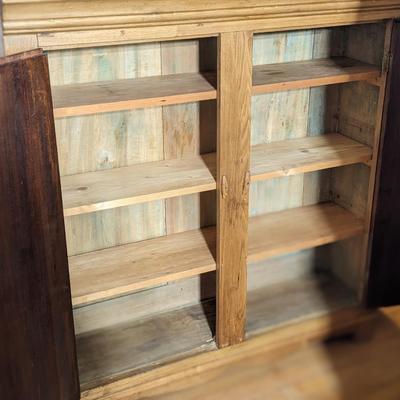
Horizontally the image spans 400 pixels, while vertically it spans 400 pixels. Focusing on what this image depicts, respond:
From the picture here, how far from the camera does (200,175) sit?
215 cm

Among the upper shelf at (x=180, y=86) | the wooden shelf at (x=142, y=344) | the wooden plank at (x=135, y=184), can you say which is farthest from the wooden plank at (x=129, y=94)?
the wooden shelf at (x=142, y=344)

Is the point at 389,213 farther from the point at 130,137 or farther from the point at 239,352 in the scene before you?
the point at 130,137

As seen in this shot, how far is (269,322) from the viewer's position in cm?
250

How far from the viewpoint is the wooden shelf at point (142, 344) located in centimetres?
224

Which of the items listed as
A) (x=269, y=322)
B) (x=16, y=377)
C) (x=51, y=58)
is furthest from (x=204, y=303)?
(x=51, y=58)

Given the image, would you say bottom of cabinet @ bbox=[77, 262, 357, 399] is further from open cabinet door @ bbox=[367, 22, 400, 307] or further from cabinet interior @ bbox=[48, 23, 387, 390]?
open cabinet door @ bbox=[367, 22, 400, 307]

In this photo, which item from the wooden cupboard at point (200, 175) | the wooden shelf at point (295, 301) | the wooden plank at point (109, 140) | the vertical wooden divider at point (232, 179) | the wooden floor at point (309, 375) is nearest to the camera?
the wooden cupboard at point (200, 175)

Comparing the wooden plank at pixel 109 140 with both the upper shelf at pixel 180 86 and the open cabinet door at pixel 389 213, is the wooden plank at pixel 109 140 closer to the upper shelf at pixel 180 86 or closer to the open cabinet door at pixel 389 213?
the upper shelf at pixel 180 86

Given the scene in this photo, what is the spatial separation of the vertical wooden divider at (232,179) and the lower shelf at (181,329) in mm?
144

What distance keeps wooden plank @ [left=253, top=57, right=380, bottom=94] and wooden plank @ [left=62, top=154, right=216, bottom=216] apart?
1.16 feet

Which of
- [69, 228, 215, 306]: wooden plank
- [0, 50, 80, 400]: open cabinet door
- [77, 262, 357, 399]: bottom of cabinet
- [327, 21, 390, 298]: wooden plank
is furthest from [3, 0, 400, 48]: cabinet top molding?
[77, 262, 357, 399]: bottom of cabinet

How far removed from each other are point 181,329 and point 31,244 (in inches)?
36.8

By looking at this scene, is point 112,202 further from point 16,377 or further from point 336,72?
point 336,72

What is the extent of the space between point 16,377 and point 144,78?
103cm
